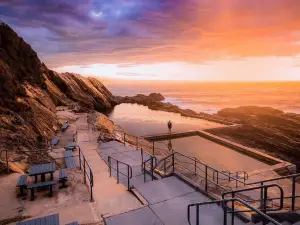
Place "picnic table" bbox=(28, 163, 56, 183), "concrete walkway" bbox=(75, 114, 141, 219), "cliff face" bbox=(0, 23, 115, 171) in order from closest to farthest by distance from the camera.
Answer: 1. "concrete walkway" bbox=(75, 114, 141, 219)
2. "picnic table" bbox=(28, 163, 56, 183)
3. "cliff face" bbox=(0, 23, 115, 171)

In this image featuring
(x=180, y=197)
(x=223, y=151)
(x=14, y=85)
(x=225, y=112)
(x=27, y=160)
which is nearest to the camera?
(x=180, y=197)

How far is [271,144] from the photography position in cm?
2483

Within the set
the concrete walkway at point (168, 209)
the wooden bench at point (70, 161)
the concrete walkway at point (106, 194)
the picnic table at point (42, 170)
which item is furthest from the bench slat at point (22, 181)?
the concrete walkway at point (168, 209)

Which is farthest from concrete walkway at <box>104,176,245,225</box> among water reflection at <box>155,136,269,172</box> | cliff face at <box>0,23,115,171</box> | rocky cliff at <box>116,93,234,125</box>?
rocky cliff at <box>116,93,234,125</box>

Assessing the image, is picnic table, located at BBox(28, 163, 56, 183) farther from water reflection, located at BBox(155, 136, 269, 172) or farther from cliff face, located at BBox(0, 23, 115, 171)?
water reflection, located at BBox(155, 136, 269, 172)

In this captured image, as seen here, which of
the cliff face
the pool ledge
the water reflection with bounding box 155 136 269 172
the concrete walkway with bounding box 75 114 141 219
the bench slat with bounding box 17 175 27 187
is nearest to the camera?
the concrete walkway with bounding box 75 114 141 219

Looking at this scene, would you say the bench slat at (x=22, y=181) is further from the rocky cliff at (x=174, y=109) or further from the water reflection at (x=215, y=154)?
the rocky cliff at (x=174, y=109)

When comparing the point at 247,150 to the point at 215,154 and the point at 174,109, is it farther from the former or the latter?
the point at 174,109

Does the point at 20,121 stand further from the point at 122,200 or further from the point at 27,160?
the point at 122,200

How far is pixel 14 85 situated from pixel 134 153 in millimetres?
9789

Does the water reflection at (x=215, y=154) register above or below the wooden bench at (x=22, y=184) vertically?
below

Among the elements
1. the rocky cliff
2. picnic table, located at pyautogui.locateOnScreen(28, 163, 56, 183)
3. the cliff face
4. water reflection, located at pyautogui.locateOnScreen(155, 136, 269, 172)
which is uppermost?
the cliff face

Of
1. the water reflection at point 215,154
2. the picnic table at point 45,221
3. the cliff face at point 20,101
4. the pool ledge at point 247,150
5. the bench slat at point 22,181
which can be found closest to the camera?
the picnic table at point 45,221

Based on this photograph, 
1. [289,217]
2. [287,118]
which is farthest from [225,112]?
[289,217]
